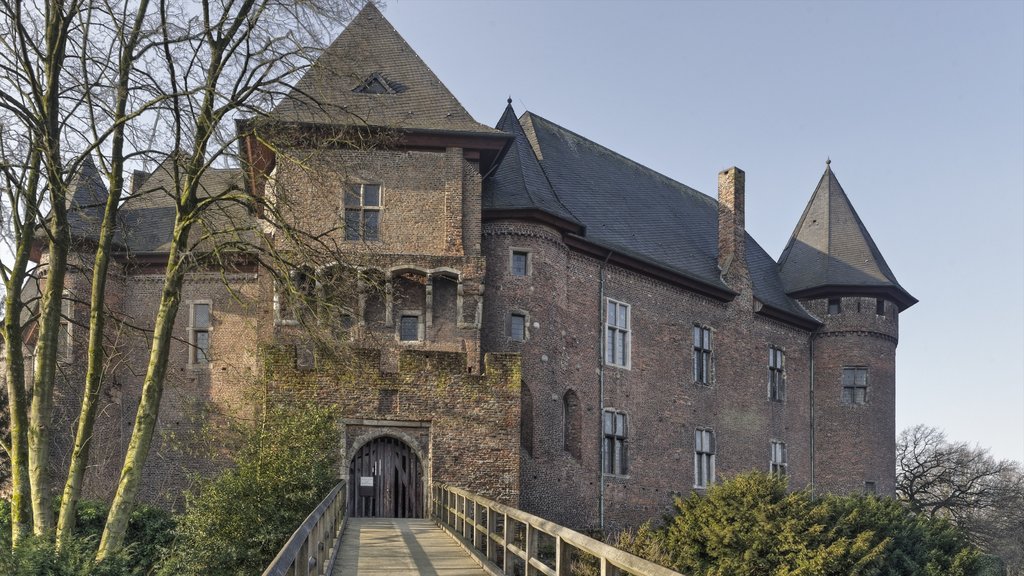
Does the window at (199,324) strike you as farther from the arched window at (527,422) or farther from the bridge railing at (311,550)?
the bridge railing at (311,550)

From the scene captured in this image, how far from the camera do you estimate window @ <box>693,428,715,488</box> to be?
29.5 m

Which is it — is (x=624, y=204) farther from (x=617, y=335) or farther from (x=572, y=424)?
(x=572, y=424)

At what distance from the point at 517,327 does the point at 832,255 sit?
16.3m

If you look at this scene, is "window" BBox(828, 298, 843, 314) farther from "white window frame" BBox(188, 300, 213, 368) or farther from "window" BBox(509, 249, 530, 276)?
"white window frame" BBox(188, 300, 213, 368)

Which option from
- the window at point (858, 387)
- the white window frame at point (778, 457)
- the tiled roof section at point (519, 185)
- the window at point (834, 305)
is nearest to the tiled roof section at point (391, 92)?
the tiled roof section at point (519, 185)

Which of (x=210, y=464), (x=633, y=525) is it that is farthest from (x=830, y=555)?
(x=210, y=464)

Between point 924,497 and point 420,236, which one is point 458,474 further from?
point 924,497

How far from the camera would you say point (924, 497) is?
161ft

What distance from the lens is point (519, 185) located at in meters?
24.8

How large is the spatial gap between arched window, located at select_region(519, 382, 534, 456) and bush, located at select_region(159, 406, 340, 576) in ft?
21.8

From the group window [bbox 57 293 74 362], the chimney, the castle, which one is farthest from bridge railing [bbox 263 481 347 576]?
the chimney

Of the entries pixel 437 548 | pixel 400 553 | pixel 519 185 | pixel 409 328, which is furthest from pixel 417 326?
pixel 400 553

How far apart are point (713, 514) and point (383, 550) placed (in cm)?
906

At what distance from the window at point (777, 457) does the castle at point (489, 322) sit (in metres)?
0.10
